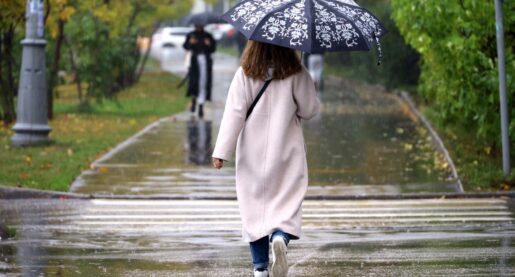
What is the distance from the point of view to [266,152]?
24.8ft

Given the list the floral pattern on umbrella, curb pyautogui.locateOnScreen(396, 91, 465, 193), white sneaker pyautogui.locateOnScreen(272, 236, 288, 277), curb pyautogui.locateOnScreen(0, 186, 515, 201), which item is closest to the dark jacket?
curb pyautogui.locateOnScreen(396, 91, 465, 193)

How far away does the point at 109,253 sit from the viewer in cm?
954

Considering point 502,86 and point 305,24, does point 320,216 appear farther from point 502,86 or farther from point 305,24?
point 305,24

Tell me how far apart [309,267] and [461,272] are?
3.49ft

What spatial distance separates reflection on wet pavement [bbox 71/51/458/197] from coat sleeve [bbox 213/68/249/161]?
585 centimetres

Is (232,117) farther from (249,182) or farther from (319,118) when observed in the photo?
(319,118)

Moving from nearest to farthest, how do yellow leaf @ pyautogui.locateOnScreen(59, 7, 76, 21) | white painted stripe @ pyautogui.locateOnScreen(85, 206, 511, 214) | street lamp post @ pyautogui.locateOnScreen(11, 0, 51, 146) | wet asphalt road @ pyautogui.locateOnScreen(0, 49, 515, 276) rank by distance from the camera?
wet asphalt road @ pyautogui.locateOnScreen(0, 49, 515, 276) → white painted stripe @ pyautogui.locateOnScreen(85, 206, 511, 214) → street lamp post @ pyautogui.locateOnScreen(11, 0, 51, 146) → yellow leaf @ pyautogui.locateOnScreen(59, 7, 76, 21)

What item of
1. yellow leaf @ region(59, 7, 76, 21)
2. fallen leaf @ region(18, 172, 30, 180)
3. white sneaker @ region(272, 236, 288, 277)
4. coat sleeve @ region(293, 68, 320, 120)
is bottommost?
fallen leaf @ region(18, 172, 30, 180)

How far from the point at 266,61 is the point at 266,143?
0.49 m

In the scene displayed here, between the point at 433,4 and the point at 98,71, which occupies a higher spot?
the point at 433,4

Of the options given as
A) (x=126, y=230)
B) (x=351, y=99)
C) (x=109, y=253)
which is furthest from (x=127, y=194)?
(x=351, y=99)

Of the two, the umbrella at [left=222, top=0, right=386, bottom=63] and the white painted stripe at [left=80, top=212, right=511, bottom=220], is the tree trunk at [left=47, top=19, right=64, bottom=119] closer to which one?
the white painted stripe at [left=80, top=212, right=511, bottom=220]

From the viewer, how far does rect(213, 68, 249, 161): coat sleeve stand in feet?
24.7

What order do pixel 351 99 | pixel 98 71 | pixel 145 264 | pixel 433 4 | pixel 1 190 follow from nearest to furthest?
pixel 145 264 → pixel 1 190 → pixel 433 4 → pixel 98 71 → pixel 351 99
